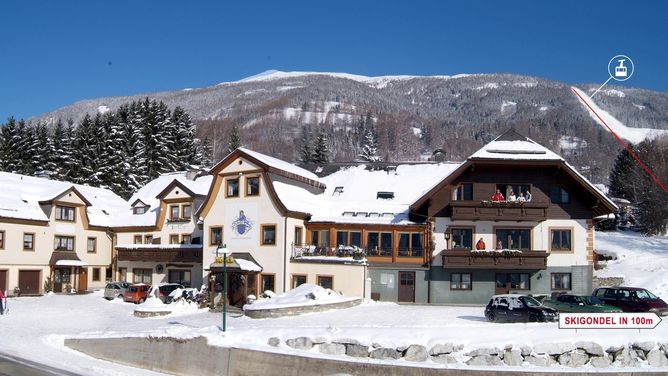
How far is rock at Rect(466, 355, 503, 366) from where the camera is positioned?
23.5 m

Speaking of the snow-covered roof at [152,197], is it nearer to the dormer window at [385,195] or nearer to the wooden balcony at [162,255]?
the wooden balcony at [162,255]

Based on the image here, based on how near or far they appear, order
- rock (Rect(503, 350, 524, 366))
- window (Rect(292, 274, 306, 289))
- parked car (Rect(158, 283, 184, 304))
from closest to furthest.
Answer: rock (Rect(503, 350, 524, 366))
window (Rect(292, 274, 306, 289))
parked car (Rect(158, 283, 184, 304))

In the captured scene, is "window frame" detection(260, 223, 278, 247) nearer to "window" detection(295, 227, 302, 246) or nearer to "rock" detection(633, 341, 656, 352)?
"window" detection(295, 227, 302, 246)

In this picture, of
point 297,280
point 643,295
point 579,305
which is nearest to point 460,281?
point 297,280

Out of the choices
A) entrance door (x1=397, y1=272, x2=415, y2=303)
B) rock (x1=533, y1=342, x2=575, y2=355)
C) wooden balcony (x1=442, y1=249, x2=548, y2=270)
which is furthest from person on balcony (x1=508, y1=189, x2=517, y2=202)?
rock (x1=533, y1=342, x2=575, y2=355)

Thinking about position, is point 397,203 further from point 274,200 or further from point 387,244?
point 274,200

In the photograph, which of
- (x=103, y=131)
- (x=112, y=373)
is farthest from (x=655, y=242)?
(x=103, y=131)

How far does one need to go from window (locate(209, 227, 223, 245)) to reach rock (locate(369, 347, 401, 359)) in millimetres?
23601

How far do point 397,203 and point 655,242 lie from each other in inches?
1041

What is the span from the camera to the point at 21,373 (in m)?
24.6

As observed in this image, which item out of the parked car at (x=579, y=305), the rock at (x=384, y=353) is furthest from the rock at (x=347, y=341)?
the parked car at (x=579, y=305)

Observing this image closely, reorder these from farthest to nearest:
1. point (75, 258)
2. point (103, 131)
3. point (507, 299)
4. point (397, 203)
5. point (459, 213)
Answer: point (103, 131) < point (75, 258) < point (397, 203) < point (459, 213) < point (507, 299)

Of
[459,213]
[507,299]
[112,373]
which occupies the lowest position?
[112,373]

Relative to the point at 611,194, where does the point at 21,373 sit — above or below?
below
